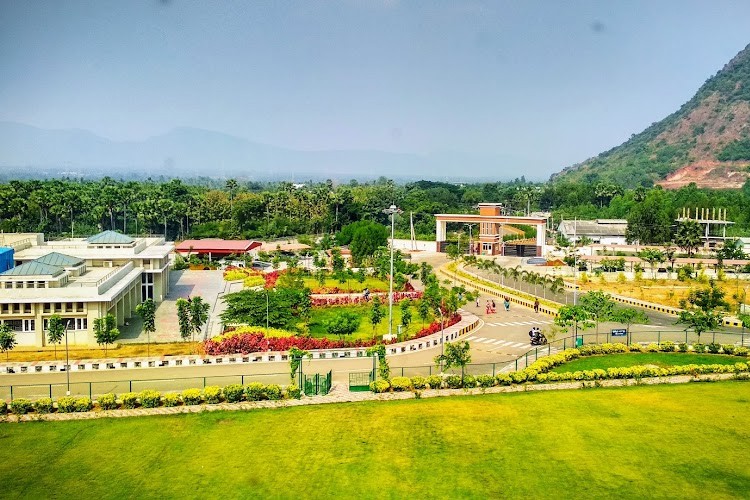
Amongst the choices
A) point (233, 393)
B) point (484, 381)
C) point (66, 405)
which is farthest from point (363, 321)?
point (66, 405)

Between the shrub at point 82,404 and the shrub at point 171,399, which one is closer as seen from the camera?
the shrub at point 82,404

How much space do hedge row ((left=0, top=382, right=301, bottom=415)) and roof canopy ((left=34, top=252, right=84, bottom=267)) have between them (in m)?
12.2

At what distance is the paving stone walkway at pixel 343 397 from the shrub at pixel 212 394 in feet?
0.68

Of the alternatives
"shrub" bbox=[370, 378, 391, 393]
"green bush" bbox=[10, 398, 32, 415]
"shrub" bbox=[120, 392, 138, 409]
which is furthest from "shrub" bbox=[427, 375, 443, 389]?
"green bush" bbox=[10, 398, 32, 415]

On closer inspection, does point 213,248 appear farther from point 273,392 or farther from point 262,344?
point 273,392

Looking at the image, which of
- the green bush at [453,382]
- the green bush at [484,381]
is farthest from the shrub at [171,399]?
the green bush at [484,381]

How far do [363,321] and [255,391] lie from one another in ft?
46.1

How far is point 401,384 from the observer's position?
2394 cm

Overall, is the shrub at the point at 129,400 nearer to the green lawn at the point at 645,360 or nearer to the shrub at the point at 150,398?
the shrub at the point at 150,398

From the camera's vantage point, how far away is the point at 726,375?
2625 cm

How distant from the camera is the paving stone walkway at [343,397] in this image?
70.1ft

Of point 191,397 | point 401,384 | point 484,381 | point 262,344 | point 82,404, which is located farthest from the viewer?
point 262,344

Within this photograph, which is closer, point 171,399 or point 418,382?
Answer: point 171,399

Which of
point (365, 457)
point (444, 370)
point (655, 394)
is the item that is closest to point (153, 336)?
point (444, 370)
